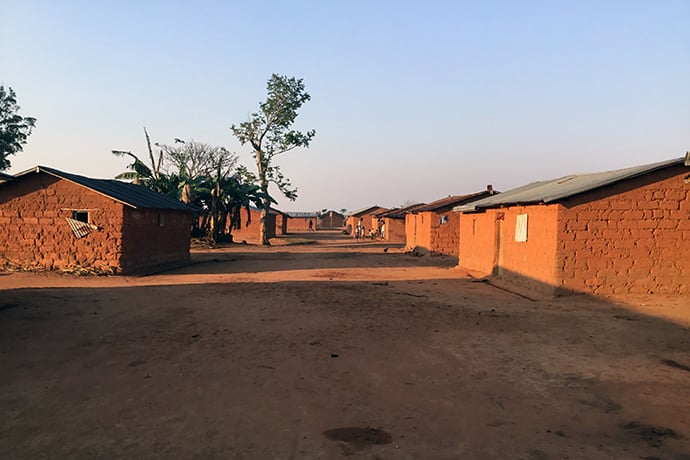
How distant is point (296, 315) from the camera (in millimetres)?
9984

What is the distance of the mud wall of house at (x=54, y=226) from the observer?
1623cm

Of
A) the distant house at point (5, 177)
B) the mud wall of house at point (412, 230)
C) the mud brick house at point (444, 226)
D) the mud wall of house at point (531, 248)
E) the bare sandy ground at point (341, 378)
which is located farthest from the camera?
the mud wall of house at point (412, 230)

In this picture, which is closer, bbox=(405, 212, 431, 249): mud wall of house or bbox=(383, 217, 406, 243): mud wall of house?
bbox=(405, 212, 431, 249): mud wall of house

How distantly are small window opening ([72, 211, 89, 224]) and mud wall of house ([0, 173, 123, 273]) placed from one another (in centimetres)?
12

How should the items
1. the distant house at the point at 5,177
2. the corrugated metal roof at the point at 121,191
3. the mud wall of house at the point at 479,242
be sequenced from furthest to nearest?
the mud wall of house at the point at 479,242
the corrugated metal roof at the point at 121,191
the distant house at the point at 5,177

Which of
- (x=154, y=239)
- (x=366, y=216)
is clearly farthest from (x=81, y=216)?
(x=366, y=216)

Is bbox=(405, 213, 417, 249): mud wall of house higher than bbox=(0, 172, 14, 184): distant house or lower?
lower

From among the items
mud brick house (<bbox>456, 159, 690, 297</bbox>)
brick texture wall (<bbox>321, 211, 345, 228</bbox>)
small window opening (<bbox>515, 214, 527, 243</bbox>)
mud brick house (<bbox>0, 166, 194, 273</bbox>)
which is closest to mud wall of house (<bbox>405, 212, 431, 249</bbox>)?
small window opening (<bbox>515, 214, 527, 243</bbox>)

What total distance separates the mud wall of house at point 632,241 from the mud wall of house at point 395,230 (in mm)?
34117

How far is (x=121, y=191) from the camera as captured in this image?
59.5 feet

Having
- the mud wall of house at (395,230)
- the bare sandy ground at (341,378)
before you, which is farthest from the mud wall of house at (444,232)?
the mud wall of house at (395,230)

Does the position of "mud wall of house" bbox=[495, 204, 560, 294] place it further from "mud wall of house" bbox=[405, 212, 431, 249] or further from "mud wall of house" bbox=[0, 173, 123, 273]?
"mud wall of house" bbox=[0, 173, 123, 273]

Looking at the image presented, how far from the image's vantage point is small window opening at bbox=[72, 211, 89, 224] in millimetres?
16297

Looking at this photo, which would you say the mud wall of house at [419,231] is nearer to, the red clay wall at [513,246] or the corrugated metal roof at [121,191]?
the red clay wall at [513,246]
